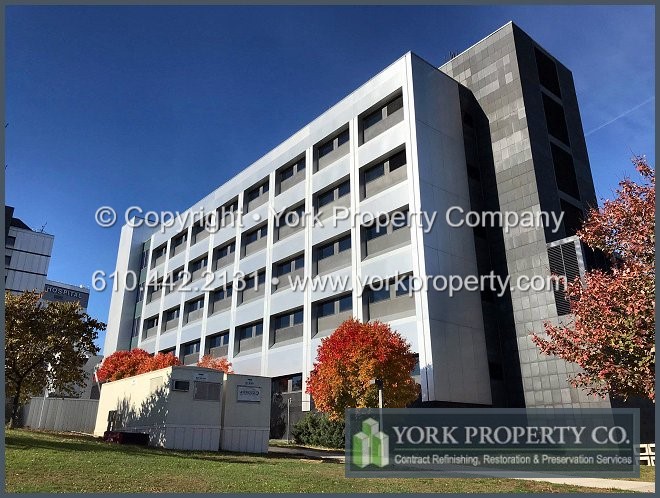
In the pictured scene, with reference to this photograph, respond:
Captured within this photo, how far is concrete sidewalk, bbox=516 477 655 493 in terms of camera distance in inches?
603

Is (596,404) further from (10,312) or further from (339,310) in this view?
(10,312)

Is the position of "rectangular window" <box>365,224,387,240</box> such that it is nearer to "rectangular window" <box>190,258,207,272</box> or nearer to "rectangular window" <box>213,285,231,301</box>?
"rectangular window" <box>213,285,231,301</box>

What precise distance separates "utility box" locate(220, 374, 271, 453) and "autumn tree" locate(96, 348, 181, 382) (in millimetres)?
21322

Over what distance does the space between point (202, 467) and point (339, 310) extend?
69.2 ft

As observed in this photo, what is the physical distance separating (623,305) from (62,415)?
130ft

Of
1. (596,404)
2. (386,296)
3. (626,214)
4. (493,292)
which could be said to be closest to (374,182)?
(386,296)

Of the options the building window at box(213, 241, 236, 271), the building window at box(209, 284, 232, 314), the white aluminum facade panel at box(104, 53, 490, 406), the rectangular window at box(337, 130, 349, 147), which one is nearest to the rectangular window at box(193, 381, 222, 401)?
the white aluminum facade panel at box(104, 53, 490, 406)

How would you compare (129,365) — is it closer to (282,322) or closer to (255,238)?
(282,322)

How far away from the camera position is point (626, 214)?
16297 mm

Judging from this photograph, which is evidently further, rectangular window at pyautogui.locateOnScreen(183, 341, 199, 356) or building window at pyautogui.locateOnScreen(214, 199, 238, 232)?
building window at pyautogui.locateOnScreen(214, 199, 238, 232)

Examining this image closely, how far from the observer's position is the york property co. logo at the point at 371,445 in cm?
2225

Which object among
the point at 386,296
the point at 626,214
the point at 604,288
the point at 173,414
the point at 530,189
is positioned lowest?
the point at 173,414

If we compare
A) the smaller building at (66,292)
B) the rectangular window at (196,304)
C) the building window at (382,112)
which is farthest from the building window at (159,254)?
the smaller building at (66,292)

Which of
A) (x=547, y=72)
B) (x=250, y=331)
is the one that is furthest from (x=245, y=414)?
(x=547, y=72)
